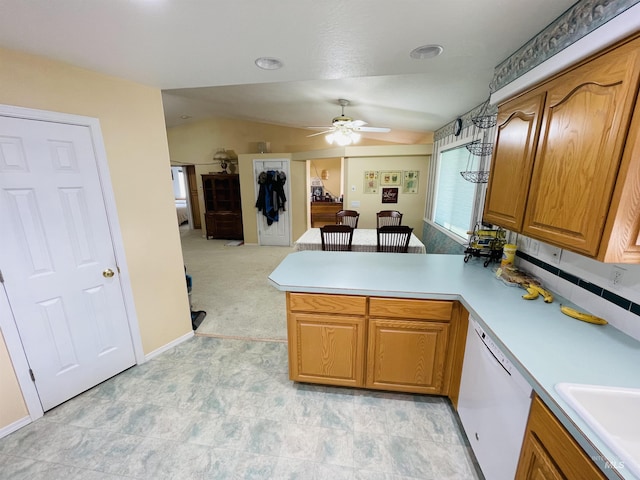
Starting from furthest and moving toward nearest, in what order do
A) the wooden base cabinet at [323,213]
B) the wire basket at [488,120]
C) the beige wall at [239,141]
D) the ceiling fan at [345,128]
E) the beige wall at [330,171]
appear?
the beige wall at [330,171]
the wooden base cabinet at [323,213]
the beige wall at [239,141]
the ceiling fan at [345,128]
the wire basket at [488,120]

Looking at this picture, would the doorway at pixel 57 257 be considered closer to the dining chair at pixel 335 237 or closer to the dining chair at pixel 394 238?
the dining chair at pixel 335 237

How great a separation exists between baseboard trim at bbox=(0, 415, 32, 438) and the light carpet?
3.85 ft

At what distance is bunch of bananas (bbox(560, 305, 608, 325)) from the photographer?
1179mm

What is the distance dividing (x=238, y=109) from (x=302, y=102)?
1.57 meters

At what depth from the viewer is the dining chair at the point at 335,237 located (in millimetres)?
3035

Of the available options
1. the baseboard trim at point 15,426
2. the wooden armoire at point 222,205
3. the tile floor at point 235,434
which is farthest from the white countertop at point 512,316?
the wooden armoire at point 222,205

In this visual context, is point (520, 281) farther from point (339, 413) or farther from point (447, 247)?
point (447, 247)

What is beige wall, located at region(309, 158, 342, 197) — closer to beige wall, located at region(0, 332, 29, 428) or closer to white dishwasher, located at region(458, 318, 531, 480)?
white dishwasher, located at region(458, 318, 531, 480)

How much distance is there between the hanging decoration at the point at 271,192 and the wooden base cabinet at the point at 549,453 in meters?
5.34

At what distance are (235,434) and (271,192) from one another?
4.74 metres

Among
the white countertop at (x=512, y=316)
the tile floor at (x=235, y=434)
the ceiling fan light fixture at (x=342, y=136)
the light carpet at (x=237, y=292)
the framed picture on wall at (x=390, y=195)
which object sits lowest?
the tile floor at (x=235, y=434)

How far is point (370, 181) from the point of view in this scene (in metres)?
5.05

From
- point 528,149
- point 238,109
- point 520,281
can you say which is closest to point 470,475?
point 520,281

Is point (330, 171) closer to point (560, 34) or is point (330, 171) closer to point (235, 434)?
point (560, 34)
